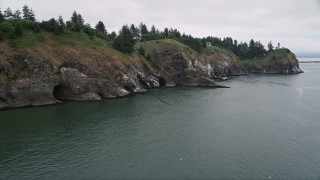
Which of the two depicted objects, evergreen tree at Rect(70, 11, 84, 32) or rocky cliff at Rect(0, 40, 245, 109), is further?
evergreen tree at Rect(70, 11, 84, 32)

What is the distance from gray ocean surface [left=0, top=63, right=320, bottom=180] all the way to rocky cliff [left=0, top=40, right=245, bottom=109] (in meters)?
7.44

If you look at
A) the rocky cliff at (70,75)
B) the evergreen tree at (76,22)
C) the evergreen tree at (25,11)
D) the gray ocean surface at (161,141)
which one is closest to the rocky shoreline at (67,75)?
the rocky cliff at (70,75)

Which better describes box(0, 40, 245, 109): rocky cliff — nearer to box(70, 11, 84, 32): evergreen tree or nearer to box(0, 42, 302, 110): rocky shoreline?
box(0, 42, 302, 110): rocky shoreline

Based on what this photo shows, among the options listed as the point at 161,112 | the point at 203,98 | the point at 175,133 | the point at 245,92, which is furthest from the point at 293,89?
the point at 175,133

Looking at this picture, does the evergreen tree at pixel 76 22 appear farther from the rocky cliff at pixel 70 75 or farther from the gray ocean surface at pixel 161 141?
the gray ocean surface at pixel 161 141

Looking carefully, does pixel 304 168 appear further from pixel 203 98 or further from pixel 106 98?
pixel 106 98

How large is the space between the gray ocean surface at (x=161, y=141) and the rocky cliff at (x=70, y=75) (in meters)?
7.44

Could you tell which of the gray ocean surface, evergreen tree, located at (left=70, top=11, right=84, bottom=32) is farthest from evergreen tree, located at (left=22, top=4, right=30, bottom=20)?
the gray ocean surface

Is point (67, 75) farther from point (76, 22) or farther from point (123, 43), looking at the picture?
point (76, 22)

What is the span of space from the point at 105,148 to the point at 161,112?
3286 cm

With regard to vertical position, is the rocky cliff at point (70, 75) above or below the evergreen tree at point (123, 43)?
below

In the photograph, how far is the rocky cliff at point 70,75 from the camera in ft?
301

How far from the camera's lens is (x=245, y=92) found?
128m

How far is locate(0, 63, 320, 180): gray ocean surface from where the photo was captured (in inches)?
1837
